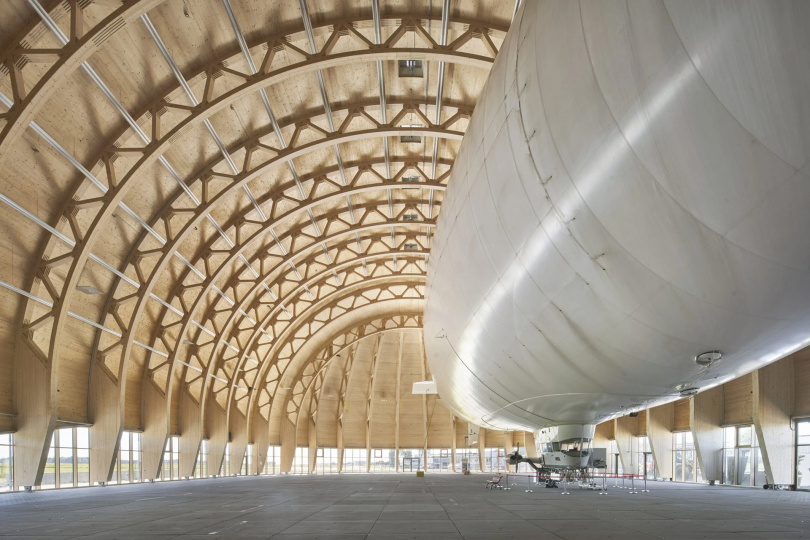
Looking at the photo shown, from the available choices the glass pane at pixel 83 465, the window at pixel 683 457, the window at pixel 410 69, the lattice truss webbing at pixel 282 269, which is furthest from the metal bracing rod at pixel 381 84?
the window at pixel 683 457

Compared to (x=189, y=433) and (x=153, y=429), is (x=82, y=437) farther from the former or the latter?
(x=189, y=433)

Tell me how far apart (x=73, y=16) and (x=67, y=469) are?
22853mm

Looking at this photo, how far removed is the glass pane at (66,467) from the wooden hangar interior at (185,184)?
0.09 metres

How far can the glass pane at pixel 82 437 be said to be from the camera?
31.2m

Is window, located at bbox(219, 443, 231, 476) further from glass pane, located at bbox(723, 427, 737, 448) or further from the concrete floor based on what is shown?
glass pane, located at bbox(723, 427, 737, 448)

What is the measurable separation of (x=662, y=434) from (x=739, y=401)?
28.2 feet

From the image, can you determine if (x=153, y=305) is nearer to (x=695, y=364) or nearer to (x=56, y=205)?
(x=56, y=205)

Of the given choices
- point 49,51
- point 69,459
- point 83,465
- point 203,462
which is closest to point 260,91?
point 49,51

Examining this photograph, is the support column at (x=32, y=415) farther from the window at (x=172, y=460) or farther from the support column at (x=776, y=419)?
the support column at (x=776, y=419)

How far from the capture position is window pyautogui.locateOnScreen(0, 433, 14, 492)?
25.7 m

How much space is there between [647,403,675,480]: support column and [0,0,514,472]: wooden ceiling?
63.6 feet

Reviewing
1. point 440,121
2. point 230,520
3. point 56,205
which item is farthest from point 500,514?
point 56,205

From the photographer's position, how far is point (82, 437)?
3133cm

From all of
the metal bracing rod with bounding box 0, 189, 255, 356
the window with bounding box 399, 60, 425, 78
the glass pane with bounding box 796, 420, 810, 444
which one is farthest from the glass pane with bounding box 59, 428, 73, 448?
the glass pane with bounding box 796, 420, 810, 444
